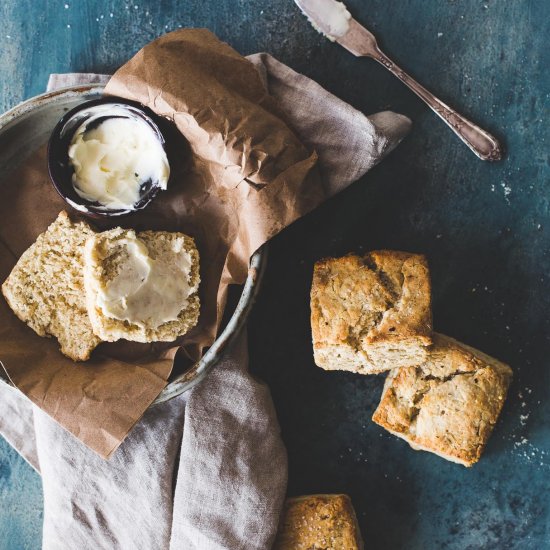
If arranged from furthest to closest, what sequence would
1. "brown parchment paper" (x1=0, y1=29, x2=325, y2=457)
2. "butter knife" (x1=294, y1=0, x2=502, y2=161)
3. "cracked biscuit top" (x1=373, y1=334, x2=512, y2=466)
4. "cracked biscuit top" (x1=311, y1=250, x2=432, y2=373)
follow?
1. "butter knife" (x1=294, y1=0, x2=502, y2=161)
2. "cracked biscuit top" (x1=373, y1=334, x2=512, y2=466)
3. "cracked biscuit top" (x1=311, y1=250, x2=432, y2=373)
4. "brown parchment paper" (x1=0, y1=29, x2=325, y2=457)

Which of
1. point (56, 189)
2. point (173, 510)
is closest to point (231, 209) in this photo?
point (56, 189)

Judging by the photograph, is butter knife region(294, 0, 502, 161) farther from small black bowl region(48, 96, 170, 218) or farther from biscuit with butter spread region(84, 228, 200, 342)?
biscuit with butter spread region(84, 228, 200, 342)

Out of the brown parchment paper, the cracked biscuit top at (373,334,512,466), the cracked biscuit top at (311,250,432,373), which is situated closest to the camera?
the brown parchment paper

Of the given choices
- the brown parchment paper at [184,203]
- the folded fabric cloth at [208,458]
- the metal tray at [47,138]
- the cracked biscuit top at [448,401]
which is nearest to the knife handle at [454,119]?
the folded fabric cloth at [208,458]

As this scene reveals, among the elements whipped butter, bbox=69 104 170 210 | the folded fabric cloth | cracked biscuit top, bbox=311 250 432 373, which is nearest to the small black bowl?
whipped butter, bbox=69 104 170 210

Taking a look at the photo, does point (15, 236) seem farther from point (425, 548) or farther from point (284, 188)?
point (425, 548)

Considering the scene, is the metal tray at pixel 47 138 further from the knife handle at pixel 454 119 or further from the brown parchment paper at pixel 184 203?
the knife handle at pixel 454 119

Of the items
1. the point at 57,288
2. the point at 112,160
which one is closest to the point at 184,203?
the point at 112,160
